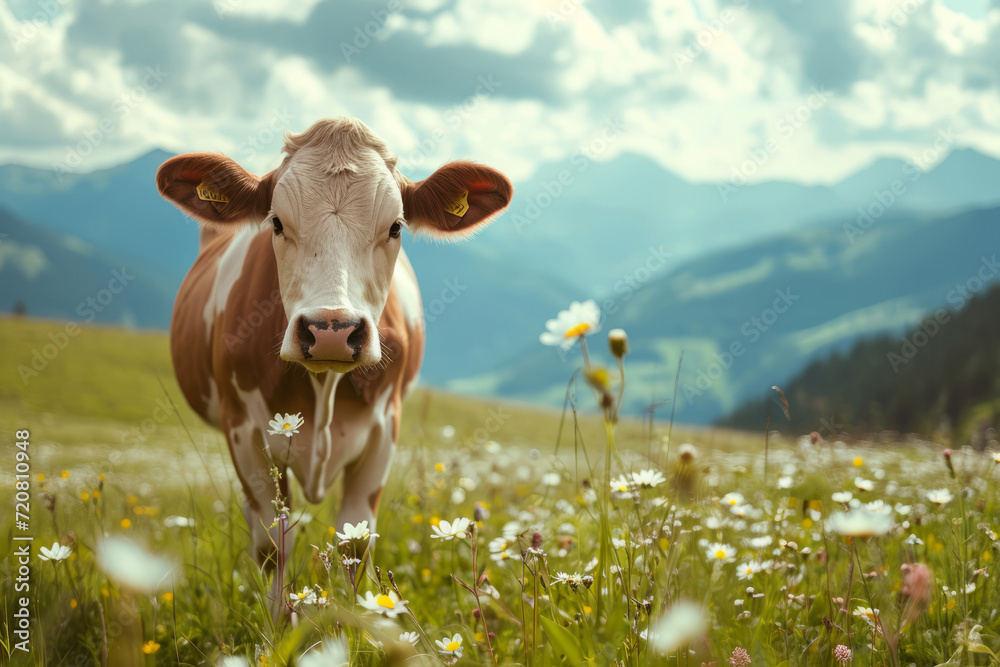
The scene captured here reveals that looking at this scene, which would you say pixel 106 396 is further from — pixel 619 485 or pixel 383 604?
pixel 383 604

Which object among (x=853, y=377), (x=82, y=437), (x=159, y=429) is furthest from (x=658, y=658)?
(x=853, y=377)

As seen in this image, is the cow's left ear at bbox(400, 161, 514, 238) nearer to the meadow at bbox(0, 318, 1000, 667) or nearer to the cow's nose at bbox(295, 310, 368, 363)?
the cow's nose at bbox(295, 310, 368, 363)

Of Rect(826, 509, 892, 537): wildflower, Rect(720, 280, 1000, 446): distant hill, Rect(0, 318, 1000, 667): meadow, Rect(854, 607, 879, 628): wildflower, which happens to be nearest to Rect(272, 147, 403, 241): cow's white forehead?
Rect(0, 318, 1000, 667): meadow

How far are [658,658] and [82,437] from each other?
22.6 meters

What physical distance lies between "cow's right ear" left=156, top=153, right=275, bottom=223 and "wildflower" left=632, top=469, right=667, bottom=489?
2.28m

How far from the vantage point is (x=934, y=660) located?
2240 millimetres

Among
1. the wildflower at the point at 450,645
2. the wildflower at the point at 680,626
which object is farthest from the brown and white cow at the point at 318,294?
the wildflower at the point at 680,626

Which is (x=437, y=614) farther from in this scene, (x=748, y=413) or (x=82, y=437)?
(x=748, y=413)

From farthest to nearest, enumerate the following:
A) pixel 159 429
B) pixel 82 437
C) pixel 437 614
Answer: pixel 159 429
pixel 82 437
pixel 437 614

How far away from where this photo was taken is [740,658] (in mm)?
1764

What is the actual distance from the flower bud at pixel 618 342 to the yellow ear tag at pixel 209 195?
2.36 metres

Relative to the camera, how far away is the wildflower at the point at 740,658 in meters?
1.76

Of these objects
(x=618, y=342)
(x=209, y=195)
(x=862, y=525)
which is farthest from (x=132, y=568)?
(x=209, y=195)

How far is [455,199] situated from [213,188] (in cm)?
125
